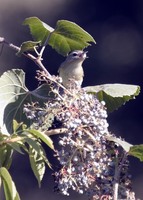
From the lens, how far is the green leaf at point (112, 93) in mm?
1324

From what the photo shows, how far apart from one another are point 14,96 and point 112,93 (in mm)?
186

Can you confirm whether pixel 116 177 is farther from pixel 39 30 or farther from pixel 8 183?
pixel 39 30

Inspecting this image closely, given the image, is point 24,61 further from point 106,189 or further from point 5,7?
point 106,189

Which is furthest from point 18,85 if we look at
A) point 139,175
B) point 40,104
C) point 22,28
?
point 22,28

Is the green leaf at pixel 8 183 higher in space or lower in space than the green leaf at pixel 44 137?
lower

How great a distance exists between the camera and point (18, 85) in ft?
4.43

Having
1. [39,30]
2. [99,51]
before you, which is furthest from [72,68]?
[99,51]

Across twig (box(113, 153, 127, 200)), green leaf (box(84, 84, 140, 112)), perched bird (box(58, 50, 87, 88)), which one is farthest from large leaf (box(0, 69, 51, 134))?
perched bird (box(58, 50, 87, 88))

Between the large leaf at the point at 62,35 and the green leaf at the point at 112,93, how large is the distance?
115mm

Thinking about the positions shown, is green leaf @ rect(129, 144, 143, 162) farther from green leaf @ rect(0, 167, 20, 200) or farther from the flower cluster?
green leaf @ rect(0, 167, 20, 200)

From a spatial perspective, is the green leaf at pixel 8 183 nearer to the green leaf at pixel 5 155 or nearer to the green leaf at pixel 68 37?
the green leaf at pixel 5 155

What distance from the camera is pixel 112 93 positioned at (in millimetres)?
1329

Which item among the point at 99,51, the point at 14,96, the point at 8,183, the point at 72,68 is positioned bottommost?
the point at 8,183

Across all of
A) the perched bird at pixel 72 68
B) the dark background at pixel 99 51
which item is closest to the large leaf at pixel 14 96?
the perched bird at pixel 72 68
